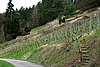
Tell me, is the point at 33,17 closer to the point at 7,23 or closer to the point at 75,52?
the point at 7,23

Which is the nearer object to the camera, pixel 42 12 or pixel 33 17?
pixel 42 12

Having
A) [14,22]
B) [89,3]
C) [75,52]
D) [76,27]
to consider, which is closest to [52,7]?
[14,22]

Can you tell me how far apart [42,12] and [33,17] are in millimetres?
28005

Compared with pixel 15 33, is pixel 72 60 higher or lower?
higher

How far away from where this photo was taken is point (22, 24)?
115875 millimetres

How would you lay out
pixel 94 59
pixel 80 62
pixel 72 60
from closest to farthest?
pixel 94 59, pixel 80 62, pixel 72 60

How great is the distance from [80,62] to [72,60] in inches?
61.0

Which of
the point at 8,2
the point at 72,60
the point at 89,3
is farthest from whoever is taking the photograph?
the point at 8,2

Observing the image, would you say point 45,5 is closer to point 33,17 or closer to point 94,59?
point 33,17

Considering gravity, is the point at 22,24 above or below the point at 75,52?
below

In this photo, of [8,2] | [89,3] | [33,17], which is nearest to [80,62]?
[89,3]

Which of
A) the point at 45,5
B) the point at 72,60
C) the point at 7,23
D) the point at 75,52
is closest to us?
the point at 72,60

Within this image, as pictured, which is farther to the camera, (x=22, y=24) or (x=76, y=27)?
(x=22, y=24)

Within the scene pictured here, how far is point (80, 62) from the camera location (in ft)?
63.6
